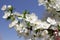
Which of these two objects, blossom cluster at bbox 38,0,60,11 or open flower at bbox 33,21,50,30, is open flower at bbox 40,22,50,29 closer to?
open flower at bbox 33,21,50,30

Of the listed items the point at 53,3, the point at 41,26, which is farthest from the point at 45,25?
the point at 53,3

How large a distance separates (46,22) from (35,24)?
3.6 inches

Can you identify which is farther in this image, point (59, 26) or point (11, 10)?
point (11, 10)

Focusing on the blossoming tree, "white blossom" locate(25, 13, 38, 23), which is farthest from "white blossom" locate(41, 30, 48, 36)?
"white blossom" locate(25, 13, 38, 23)

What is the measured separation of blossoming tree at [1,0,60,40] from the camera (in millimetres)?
1639

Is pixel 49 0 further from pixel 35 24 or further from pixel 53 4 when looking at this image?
pixel 35 24

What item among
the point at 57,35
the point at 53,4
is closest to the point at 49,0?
the point at 53,4

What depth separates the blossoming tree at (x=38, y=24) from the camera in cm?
164

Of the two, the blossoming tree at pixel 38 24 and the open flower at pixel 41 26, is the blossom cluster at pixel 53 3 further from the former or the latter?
the open flower at pixel 41 26

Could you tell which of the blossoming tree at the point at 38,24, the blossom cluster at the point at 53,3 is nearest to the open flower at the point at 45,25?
the blossoming tree at the point at 38,24

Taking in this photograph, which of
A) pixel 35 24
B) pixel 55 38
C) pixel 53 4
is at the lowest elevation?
pixel 55 38

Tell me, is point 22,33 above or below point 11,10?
below

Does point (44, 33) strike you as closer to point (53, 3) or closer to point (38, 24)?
point (38, 24)

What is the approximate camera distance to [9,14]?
5.70 feet
